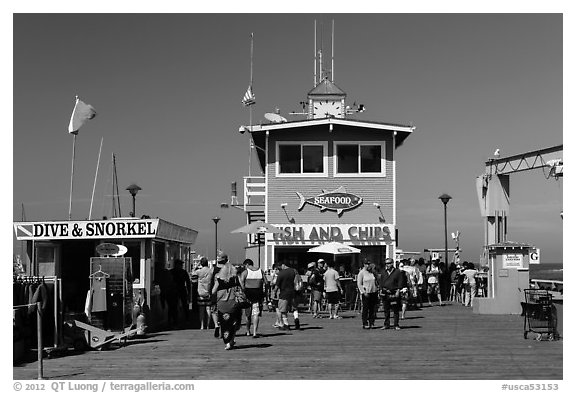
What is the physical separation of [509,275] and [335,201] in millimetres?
9645

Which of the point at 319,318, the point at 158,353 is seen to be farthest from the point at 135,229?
the point at 319,318

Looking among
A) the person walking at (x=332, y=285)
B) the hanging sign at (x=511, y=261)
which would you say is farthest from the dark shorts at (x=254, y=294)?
the hanging sign at (x=511, y=261)

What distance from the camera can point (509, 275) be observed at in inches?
872

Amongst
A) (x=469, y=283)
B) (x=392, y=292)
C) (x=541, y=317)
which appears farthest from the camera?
(x=469, y=283)

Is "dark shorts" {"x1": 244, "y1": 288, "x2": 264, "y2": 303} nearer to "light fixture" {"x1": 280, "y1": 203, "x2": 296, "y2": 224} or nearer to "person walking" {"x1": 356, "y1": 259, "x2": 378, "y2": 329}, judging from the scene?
"person walking" {"x1": 356, "y1": 259, "x2": 378, "y2": 329}

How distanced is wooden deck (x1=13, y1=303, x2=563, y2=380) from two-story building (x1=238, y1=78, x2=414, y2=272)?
468 inches

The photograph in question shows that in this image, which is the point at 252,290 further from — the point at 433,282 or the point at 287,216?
the point at 287,216

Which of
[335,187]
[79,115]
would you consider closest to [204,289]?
[79,115]

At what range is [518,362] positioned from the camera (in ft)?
43.3

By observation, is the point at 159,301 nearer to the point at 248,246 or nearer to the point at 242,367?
the point at 242,367

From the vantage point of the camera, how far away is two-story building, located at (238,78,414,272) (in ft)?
101

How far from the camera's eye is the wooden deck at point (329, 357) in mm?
12219

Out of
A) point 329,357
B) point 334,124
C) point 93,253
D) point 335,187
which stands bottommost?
point 329,357
